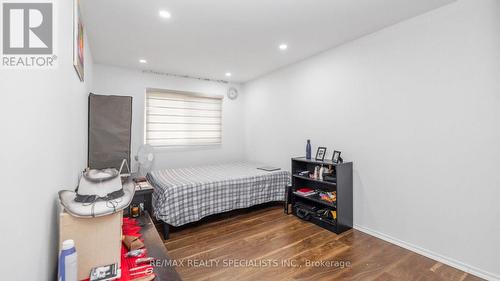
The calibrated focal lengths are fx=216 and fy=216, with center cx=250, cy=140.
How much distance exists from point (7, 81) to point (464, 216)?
3276 mm

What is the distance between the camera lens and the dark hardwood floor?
199cm

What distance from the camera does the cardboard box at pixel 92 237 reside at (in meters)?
1.03

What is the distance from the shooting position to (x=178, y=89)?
176 inches

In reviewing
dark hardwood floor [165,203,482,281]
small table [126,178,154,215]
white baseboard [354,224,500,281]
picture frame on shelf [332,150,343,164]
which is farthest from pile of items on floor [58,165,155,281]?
white baseboard [354,224,500,281]

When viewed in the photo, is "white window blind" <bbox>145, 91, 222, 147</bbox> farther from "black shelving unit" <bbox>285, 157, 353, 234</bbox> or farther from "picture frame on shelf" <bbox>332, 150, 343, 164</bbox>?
"picture frame on shelf" <bbox>332, 150, 343, 164</bbox>

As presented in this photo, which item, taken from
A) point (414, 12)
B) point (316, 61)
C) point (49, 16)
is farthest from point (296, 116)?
point (49, 16)

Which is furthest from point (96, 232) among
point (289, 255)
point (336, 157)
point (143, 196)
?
point (336, 157)

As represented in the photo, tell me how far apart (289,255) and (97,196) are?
1.93m

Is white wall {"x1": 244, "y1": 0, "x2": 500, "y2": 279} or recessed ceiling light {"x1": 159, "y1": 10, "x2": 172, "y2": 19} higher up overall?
recessed ceiling light {"x1": 159, "y1": 10, "x2": 172, "y2": 19}

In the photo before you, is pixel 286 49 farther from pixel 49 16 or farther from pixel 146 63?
pixel 49 16

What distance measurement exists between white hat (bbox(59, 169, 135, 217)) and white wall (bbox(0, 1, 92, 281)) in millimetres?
88

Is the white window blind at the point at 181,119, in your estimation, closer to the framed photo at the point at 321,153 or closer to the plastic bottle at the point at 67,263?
the framed photo at the point at 321,153

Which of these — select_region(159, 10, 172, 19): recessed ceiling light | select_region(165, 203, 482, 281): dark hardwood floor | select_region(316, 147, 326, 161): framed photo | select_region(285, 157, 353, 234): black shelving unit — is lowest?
select_region(165, 203, 482, 281): dark hardwood floor

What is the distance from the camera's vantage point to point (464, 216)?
2.07 meters
